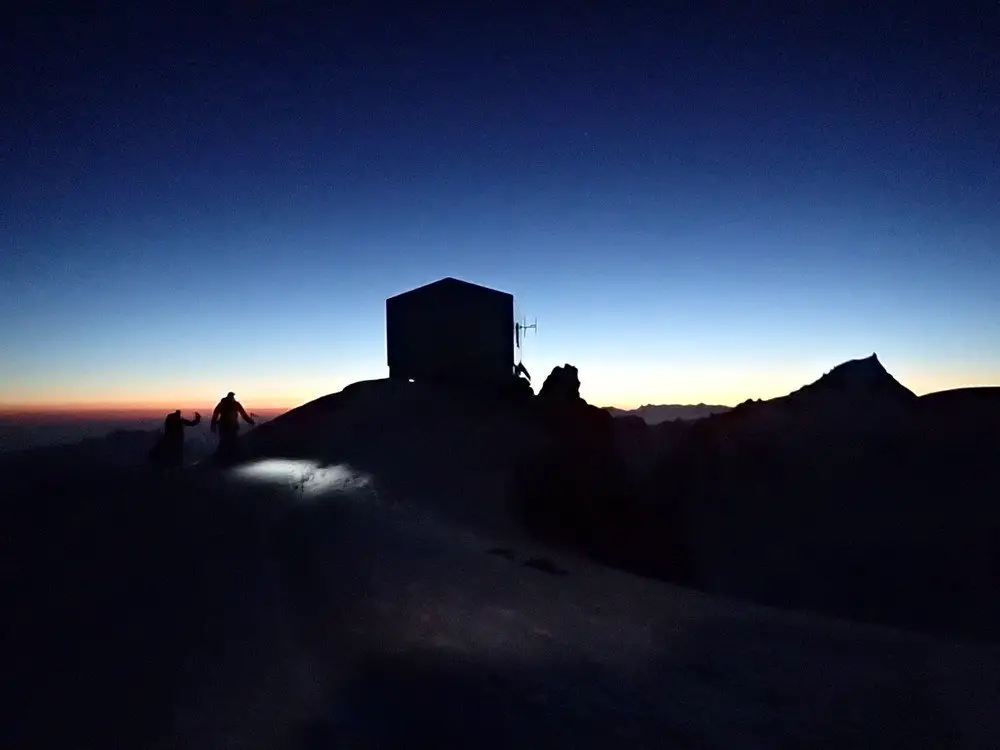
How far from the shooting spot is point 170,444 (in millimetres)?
17922

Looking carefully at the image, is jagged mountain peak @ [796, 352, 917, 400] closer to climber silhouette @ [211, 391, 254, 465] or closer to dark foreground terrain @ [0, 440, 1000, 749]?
dark foreground terrain @ [0, 440, 1000, 749]

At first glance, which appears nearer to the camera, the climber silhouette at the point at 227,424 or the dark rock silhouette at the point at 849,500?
the dark rock silhouette at the point at 849,500

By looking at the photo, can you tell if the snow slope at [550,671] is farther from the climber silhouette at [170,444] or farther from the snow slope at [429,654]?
the climber silhouette at [170,444]

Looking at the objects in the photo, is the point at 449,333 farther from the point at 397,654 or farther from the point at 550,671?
the point at 550,671

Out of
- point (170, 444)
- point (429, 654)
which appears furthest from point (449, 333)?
point (429, 654)

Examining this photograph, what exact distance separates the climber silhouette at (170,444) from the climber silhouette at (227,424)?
1.34 metres

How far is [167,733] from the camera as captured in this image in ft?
17.6

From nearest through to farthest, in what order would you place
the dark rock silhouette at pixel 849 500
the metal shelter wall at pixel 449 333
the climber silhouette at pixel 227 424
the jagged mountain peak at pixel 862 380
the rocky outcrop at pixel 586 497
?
the dark rock silhouette at pixel 849 500 → the rocky outcrop at pixel 586 497 → the climber silhouette at pixel 227 424 → the jagged mountain peak at pixel 862 380 → the metal shelter wall at pixel 449 333

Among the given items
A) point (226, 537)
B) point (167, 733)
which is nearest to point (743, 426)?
point (226, 537)

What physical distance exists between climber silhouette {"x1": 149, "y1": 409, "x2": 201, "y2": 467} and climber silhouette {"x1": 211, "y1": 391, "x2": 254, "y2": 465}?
4.41 ft

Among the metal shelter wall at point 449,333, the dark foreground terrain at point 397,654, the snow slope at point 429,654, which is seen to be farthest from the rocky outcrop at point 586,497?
the dark foreground terrain at point 397,654

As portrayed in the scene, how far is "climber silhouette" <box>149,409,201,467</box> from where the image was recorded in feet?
58.5

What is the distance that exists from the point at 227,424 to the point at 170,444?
193 cm

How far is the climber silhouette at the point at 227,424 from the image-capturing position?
19453mm
